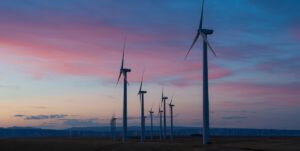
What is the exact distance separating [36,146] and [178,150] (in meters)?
32.9

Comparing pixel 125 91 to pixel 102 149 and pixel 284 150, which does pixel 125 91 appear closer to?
pixel 102 149

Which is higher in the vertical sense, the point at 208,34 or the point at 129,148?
the point at 208,34

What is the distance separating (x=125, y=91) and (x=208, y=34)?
37381mm

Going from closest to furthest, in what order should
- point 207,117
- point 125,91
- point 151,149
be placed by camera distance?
point 151,149, point 207,117, point 125,91

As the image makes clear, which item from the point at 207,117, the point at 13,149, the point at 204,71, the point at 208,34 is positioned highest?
the point at 208,34

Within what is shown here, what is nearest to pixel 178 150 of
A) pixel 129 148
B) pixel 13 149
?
pixel 129 148

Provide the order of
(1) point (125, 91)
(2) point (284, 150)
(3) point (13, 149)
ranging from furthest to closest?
(1) point (125, 91) < (3) point (13, 149) < (2) point (284, 150)

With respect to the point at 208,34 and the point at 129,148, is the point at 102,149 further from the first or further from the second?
the point at 208,34

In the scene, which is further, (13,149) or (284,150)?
(13,149)

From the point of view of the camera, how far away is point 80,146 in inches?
3179

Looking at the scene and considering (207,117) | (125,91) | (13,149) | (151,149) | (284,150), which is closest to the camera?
(284,150)

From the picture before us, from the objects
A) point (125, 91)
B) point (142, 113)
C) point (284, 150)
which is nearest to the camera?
point (284, 150)

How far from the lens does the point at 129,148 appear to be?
68438 mm

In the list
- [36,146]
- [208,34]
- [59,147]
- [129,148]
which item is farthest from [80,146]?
[208,34]
